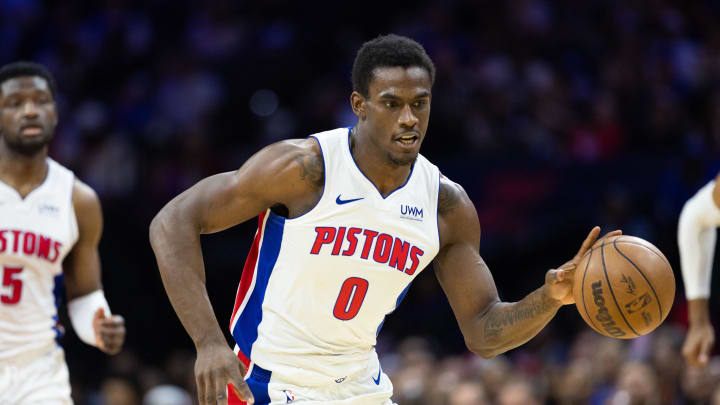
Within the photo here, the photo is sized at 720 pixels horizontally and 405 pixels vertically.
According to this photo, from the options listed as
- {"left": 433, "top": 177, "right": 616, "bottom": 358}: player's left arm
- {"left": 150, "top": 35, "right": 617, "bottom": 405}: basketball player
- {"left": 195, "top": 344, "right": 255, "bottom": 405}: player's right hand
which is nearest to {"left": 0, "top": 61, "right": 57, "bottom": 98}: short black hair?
{"left": 150, "top": 35, "right": 617, "bottom": 405}: basketball player

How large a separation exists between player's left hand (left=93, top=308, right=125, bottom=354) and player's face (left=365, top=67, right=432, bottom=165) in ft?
7.59

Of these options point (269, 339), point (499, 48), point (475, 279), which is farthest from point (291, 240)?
point (499, 48)

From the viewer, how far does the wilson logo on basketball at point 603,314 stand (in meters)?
4.72

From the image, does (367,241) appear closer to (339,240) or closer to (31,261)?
(339,240)

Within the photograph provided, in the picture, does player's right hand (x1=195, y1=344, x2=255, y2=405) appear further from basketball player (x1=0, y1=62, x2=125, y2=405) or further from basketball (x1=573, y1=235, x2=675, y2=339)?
basketball player (x1=0, y1=62, x2=125, y2=405)

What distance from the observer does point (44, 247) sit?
6.26m

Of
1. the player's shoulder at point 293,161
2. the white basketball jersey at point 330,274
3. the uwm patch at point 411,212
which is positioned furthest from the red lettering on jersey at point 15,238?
the uwm patch at point 411,212

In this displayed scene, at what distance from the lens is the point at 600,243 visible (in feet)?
15.9

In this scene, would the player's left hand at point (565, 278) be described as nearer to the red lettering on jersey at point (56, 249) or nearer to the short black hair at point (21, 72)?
the red lettering on jersey at point (56, 249)

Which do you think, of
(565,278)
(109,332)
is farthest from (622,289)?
(109,332)

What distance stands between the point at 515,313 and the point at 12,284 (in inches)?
120

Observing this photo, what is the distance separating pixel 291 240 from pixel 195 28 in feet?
34.4

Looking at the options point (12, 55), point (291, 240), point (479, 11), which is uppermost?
point (479, 11)

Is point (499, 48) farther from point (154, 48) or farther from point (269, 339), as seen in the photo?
point (269, 339)
